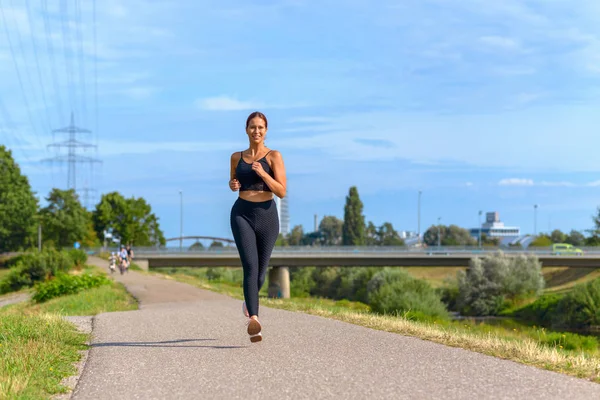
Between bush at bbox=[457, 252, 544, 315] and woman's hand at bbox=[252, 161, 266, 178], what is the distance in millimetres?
60182

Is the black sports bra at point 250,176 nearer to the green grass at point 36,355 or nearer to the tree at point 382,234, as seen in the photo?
the green grass at point 36,355

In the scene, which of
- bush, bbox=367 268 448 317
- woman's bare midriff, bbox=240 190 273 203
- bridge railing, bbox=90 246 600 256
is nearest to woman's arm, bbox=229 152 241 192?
woman's bare midriff, bbox=240 190 273 203

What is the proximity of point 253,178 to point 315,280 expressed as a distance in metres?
91.6

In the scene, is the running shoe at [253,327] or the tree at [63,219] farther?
the tree at [63,219]

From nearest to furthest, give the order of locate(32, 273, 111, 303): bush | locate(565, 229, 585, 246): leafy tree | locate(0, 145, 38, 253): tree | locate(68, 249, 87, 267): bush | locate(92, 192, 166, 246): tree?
locate(32, 273, 111, 303): bush < locate(68, 249, 87, 267): bush < locate(0, 145, 38, 253): tree < locate(92, 192, 166, 246): tree < locate(565, 229, 585, 246): leafy tree

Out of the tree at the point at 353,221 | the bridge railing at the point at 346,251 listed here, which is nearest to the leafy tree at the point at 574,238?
the tree at the point at 353,221

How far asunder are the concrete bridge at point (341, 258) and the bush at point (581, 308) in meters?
19.7

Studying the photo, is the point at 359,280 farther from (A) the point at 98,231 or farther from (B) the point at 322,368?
(B) the point at 322,368

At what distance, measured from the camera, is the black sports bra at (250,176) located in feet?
28.9

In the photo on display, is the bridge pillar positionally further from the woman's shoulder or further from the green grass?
the woman's shoulder

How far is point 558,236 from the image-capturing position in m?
175

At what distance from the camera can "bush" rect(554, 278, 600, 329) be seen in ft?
167

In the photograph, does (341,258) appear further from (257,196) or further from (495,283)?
(257,196)

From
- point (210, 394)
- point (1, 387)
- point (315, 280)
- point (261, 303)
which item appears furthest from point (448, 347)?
point (315, 280)
